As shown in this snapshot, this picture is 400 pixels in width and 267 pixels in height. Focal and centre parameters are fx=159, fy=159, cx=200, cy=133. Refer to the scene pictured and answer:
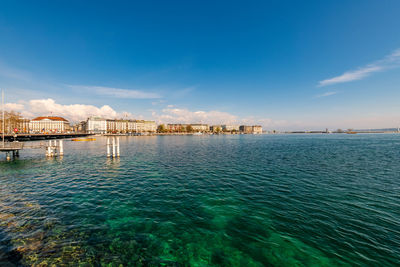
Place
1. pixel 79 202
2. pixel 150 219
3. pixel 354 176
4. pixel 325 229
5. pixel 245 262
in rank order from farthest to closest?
pixel 354 176 → pixel 79 202 → pixel 150 219 → pixel 325 229 → pixel 245 262

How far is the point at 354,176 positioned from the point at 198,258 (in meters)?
24.9

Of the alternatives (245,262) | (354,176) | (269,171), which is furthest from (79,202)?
(354,176)

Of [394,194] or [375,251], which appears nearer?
[375,251]

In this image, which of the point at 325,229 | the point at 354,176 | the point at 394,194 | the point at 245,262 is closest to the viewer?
the point at 245,262

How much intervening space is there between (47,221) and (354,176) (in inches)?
1289

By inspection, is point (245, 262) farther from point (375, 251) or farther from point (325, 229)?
point (375, 251)

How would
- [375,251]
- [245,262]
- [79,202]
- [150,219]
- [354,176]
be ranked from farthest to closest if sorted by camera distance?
[354,176] → [79,202] → [150,219] → [375,251] → [245,262]

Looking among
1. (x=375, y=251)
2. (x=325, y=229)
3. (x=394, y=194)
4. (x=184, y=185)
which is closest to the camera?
(x=375, y=251)

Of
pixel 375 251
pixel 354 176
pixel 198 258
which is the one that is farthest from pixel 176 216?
pixel 354 176

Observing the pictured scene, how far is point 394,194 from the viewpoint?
15328mm

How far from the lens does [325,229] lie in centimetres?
1005

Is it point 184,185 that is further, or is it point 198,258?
Answer: point 184,185

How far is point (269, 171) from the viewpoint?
80.2ft

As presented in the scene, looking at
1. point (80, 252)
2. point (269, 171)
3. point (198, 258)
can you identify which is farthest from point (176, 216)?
point (269, 171)
